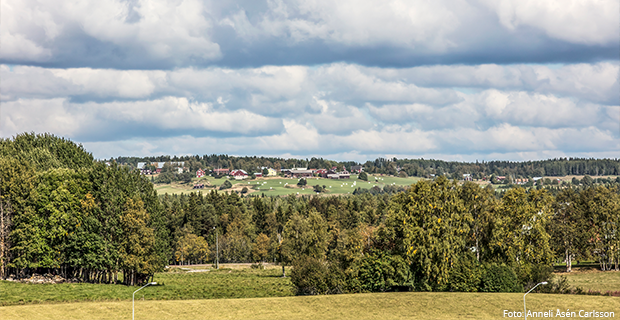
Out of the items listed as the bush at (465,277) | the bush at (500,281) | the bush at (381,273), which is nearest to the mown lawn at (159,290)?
the bush at (381,273)

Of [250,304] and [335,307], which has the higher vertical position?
[250,304]

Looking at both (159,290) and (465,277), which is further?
(159,290)

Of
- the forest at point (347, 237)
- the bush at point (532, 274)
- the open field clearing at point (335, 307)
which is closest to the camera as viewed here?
the open field clearing at point (335, 307)

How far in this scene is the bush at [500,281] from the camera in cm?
7562

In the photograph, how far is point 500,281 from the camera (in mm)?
75750

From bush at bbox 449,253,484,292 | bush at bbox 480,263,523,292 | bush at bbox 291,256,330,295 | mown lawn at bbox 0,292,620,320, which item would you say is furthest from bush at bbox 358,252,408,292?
bush at bbox 480,263,523,292

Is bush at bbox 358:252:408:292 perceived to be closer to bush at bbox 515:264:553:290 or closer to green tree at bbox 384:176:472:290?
green tree at bbox 384:176:472:290

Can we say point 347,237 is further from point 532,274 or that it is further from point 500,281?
point 532,274

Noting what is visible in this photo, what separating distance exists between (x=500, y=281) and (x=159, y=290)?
44.4m

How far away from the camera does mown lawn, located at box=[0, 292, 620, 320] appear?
2327 inches

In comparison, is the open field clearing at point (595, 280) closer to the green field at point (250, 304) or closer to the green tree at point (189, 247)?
the green field at point (250, 304)

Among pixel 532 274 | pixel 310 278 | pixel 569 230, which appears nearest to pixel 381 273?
pixel 310 278

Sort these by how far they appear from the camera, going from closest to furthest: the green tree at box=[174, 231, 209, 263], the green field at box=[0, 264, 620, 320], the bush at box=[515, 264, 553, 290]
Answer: the green field at box=[0, 264, 620, 320] → the bush at box=[515, 264, 553, 290] → the green tree at box=[174, 231, 209, 263]

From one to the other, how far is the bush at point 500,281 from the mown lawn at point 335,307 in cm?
364
